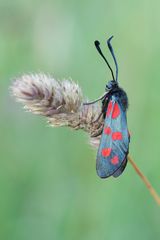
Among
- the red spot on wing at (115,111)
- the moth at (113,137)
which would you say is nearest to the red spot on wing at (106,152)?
the moth at (113,137)

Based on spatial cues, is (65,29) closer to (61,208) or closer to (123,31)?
(123,31)

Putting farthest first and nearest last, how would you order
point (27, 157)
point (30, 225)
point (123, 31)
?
point (123, 31) → point (27, 157) → point (30, 225)

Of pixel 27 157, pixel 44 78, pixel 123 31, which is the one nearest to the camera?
pixel 44 78

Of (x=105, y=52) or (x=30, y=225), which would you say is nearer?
(x=30, y=225)

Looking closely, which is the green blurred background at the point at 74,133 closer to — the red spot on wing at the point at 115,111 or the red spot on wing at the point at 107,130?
the red spot on wing at the point at 115,111

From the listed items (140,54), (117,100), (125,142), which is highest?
(140,54)

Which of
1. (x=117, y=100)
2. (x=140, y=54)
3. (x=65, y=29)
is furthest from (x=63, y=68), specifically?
(x=117, y=100)
